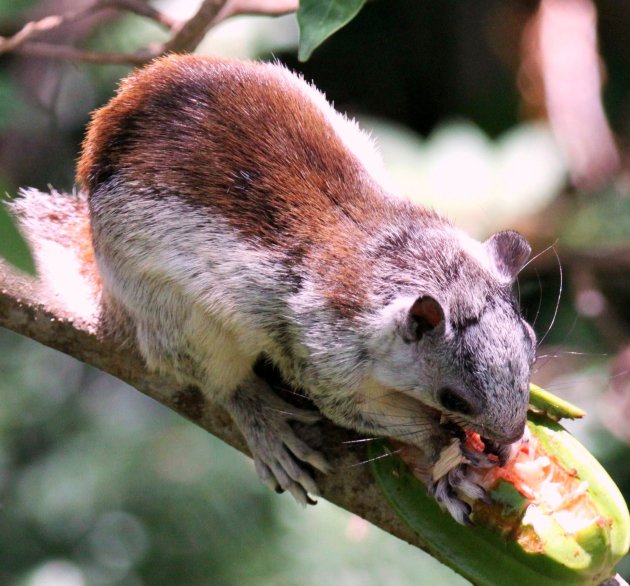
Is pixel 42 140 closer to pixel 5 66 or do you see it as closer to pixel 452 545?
pixel 5 66

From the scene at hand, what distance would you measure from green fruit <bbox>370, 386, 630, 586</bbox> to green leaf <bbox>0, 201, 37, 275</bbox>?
1.43 meters

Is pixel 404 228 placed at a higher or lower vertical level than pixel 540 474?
higher

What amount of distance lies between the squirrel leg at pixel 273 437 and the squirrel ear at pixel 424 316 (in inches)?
19.2

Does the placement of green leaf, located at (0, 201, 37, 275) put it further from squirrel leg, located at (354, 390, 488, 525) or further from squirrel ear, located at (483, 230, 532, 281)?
squirrel ear, located at (483, 230, 532, 281)

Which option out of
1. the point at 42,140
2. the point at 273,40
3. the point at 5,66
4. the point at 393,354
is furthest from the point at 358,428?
the point at 5,66

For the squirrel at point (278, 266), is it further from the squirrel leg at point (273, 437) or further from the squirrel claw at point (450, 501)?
the squirrel claw at point (450, 501)

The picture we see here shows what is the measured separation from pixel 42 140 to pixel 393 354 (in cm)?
394

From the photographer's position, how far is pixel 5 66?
6359mm

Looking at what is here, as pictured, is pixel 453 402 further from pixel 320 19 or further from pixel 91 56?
pixel 91 56

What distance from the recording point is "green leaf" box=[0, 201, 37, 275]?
4.86 feet

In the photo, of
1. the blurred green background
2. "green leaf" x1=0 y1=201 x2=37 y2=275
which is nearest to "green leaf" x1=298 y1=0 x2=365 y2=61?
"green leaf" x1=0 y1=201 x2=37 y2=275

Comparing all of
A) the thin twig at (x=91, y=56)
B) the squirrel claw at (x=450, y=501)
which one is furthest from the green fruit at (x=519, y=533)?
the thin twig at (x=91, y=56)

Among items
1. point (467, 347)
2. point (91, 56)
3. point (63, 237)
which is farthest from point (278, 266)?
point (91, 56)

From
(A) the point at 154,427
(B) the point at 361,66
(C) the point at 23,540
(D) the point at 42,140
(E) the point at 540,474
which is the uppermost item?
(E) the point at 540,474
